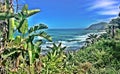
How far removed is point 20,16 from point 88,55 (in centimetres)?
1637

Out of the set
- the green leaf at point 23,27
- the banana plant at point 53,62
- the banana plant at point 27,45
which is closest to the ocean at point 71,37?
the banana plant at point 53,62

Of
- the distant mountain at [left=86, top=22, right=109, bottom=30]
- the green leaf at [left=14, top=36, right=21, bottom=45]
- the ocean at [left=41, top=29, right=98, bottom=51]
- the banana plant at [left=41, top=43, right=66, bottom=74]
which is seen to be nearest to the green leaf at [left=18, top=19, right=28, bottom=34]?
the green leaf at [left=14, top=36, right=21, bottom=45]

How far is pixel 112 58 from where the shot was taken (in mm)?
24797

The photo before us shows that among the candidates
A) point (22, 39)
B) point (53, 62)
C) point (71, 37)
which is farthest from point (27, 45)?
point (71, 37)

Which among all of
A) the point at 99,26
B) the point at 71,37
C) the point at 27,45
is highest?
the point at 99,26

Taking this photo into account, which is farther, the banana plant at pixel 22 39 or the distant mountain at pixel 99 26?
the distant mountain at pixel 99 26

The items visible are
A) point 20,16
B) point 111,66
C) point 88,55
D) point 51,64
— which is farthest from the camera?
point 88,55

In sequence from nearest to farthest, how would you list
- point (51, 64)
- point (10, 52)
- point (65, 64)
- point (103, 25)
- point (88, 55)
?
point (10, 52)
point (51, 64)
point (65, 64)
point (88, 55)
point (103, 25)

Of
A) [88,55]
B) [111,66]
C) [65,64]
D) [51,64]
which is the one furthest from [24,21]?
[88,55]

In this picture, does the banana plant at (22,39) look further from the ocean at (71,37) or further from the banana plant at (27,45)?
the ocean at (71,37)

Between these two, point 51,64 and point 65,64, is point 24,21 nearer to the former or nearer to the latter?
point 51,64

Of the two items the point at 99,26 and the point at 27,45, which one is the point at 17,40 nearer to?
the point at 27,45

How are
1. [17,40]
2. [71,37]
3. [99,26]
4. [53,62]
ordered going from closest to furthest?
[17,40], [53,62], [71,37], [99,26]

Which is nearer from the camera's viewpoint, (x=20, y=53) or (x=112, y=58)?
(x=20, y=53)
